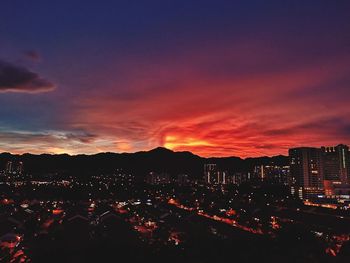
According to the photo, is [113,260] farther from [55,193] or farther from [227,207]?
[55,193]

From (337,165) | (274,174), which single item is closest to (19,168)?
(274,174)

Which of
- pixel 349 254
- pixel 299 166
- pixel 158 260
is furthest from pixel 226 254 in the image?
pixel 299 166

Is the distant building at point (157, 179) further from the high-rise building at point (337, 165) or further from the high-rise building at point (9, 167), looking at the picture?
the high-rise building at point (9, 167)

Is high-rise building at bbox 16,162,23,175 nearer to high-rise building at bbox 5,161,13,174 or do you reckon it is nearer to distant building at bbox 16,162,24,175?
distant building at bbox 16,162,24,175

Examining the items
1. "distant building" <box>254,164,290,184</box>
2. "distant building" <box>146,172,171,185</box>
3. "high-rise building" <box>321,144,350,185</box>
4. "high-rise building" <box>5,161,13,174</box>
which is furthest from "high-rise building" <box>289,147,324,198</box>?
"high-rise building" <box>5,161,13,174</box>

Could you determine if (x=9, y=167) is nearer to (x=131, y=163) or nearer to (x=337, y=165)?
(x=131, y=163)
